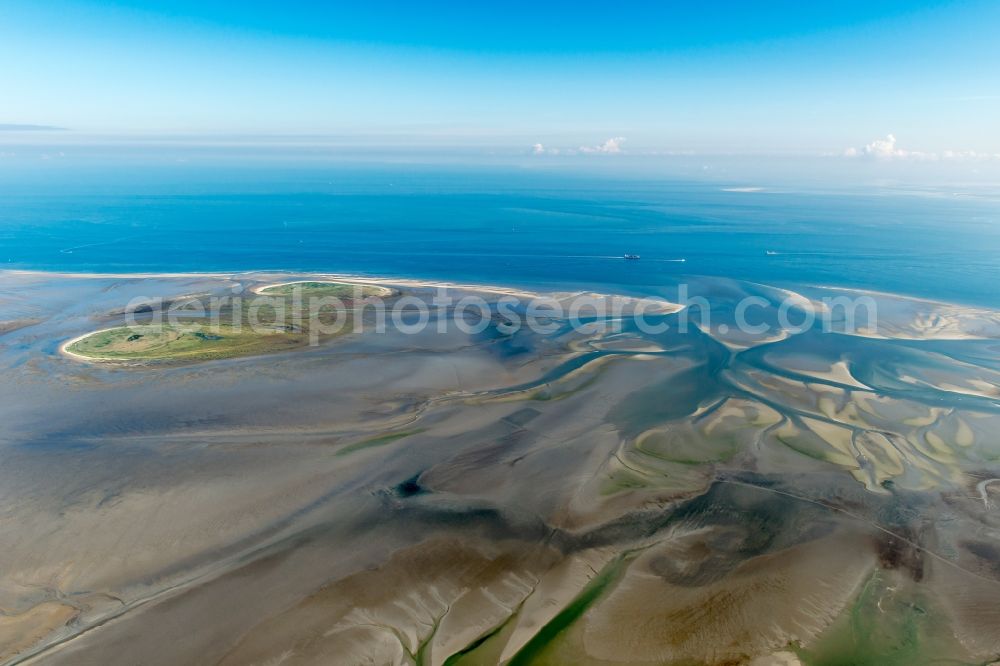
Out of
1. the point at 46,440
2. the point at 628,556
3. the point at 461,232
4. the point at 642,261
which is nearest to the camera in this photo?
the point at 628,556

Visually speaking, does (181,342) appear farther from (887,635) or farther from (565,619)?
(887,635)

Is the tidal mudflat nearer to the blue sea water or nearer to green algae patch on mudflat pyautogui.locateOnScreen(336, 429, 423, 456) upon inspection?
green algae patch on mudflat pyautogui.locateOnScreen(336, 429, 423, 456)

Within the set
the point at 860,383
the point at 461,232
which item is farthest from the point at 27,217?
the point at 860,383

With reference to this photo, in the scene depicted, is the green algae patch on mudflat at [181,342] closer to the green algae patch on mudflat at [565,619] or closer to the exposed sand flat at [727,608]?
the green algae patch on mudflat at [565,619]

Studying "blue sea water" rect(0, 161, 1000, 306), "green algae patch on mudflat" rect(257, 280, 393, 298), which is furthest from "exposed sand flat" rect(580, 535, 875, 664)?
"blue sea water" rect(0, 161, 1000, 306)

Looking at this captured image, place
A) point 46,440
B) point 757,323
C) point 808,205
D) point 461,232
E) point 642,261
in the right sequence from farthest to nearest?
point 808,205 < point 461,232 < point 642,261 < point 757,323 < point 46,440

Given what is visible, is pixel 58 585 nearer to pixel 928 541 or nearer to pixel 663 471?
pixel 663 471
